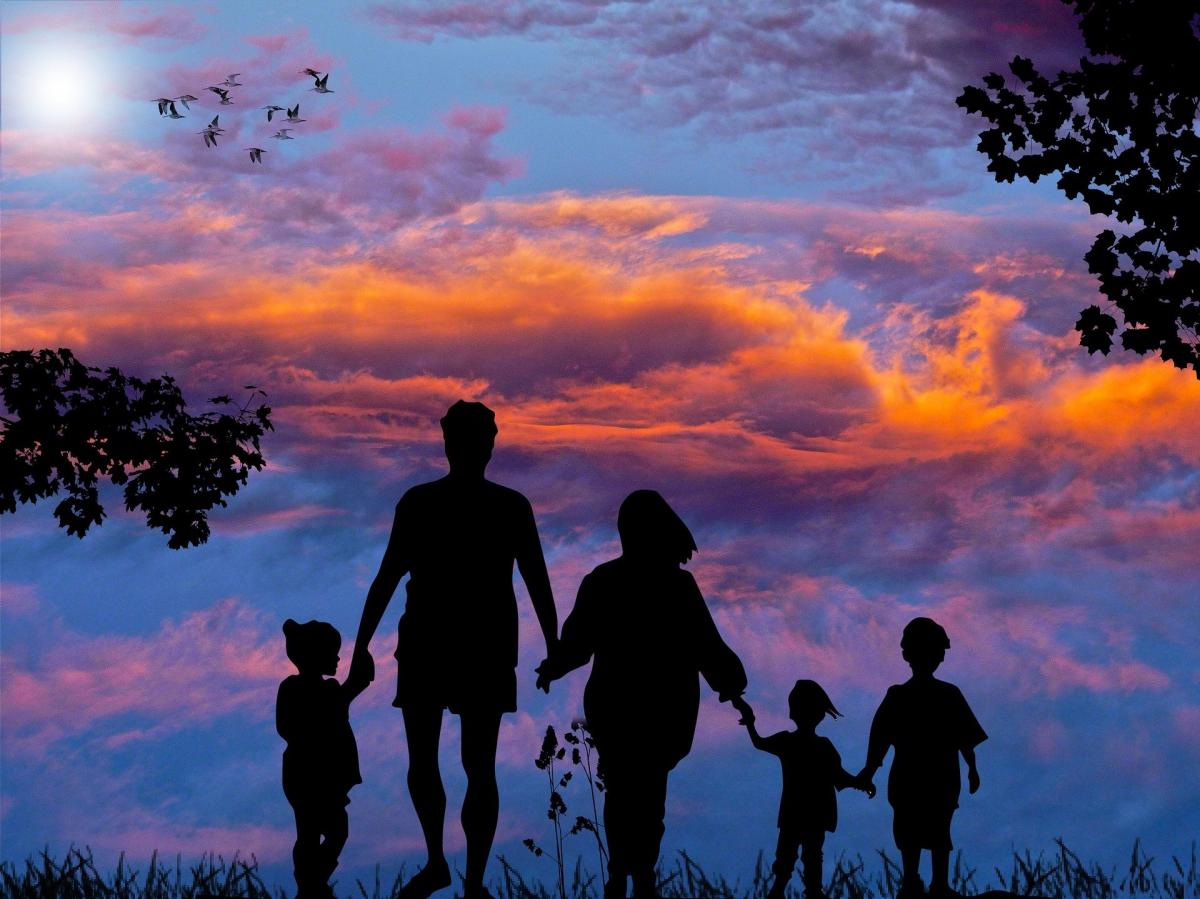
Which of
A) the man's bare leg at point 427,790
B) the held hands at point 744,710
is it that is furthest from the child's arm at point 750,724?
the man's bare leg at point 427,790

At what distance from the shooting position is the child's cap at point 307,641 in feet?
32.1

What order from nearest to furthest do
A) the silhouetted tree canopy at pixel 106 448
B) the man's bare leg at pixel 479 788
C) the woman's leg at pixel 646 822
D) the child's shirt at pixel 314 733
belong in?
the woman's leg at pixel 646 822, the man's bare leg at pixel 479 788, the child's shirt at pixel 314 733, the silhouetted tree canopy at pixel 106 448

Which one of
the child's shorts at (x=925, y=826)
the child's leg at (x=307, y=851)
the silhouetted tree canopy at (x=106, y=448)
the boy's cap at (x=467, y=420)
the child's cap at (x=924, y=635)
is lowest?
the child's leg at (x=307, y=851)

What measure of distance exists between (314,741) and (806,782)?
3.79 metres

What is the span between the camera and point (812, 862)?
10.6 metres

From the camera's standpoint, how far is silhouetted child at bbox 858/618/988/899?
34.5ft

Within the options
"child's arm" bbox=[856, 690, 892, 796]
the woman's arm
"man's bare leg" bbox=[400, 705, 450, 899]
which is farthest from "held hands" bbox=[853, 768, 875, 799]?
"man's bare leg" bbox=[400, 705, 450, 899]

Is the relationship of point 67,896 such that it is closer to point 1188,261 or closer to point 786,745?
point 786,745

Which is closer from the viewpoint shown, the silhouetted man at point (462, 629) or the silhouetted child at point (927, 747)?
the silhouetted man at point (462, 629)

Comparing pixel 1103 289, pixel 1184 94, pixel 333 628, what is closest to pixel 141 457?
pixel 333 628

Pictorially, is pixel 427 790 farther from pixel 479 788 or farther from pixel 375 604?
pixel 375 604

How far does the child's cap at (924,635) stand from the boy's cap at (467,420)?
365 cm

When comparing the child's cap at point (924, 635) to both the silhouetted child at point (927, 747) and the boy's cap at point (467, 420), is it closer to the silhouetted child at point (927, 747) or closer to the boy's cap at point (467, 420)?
the silhouetted child at point (927, 747)

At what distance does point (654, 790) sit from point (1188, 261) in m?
8.16
